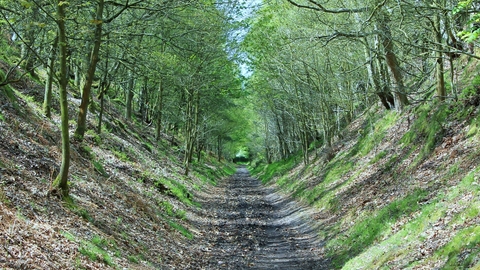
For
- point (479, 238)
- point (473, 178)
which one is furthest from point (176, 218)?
point (479, 238)

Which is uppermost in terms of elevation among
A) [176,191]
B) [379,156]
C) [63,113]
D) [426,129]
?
[63,113]

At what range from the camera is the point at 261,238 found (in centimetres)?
1502

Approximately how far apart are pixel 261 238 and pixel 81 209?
692 centimetres

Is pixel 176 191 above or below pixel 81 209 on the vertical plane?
below

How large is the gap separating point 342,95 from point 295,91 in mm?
3159

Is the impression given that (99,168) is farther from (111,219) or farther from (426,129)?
(426,129)

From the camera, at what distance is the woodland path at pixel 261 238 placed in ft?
39.3

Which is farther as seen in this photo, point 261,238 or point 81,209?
point 261,238

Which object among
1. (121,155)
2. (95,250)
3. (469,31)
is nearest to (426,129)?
(469,31)

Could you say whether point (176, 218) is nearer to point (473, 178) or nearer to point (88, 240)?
point (88, 240)

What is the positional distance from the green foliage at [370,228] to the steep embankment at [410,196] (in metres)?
0.04

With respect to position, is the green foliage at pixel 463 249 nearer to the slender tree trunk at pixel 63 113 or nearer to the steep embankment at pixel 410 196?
the steep embankment at pixel 410 196

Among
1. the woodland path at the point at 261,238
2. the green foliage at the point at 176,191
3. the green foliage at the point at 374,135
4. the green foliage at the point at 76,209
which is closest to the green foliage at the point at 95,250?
the green foliage at the point at 76,209

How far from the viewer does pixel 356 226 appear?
12797 mm
